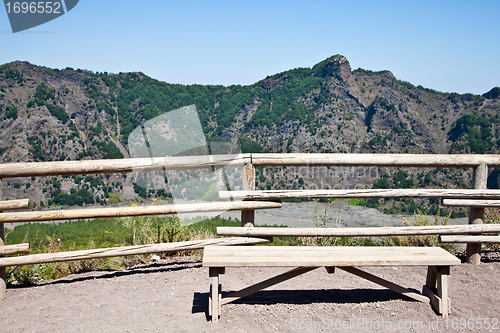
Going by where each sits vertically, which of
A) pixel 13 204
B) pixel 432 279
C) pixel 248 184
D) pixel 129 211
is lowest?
pixel 432 279

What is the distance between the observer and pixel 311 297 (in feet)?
10.2

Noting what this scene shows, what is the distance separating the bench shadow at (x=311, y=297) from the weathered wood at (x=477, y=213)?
1573 millimetres

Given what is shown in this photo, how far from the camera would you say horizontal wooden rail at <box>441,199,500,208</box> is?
3771 mm

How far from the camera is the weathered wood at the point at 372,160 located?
3.54 metres

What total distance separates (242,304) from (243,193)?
109 cm

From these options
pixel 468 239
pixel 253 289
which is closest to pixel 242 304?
pixel 253 289

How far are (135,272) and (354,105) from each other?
59.1 meters

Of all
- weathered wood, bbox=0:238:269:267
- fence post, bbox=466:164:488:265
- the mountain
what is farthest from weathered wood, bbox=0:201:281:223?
the mountain

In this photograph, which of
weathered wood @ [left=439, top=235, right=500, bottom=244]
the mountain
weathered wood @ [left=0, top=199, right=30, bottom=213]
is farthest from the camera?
the mountain

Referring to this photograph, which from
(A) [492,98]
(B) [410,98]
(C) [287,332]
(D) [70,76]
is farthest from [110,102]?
(A) [492,98]

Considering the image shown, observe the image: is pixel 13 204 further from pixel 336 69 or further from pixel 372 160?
pixel 336 69

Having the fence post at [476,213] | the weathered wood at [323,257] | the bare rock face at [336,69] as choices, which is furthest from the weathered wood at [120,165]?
the bare rock face at [336,69]

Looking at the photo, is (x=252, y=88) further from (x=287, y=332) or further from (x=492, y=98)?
(x=287, y=332)

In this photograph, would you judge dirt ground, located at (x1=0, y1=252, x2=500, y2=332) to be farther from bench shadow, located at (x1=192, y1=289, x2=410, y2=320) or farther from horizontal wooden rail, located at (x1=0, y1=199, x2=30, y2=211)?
horizontal wooden rail, located at (x1=0, y1=199, x2=30, y2=211)
